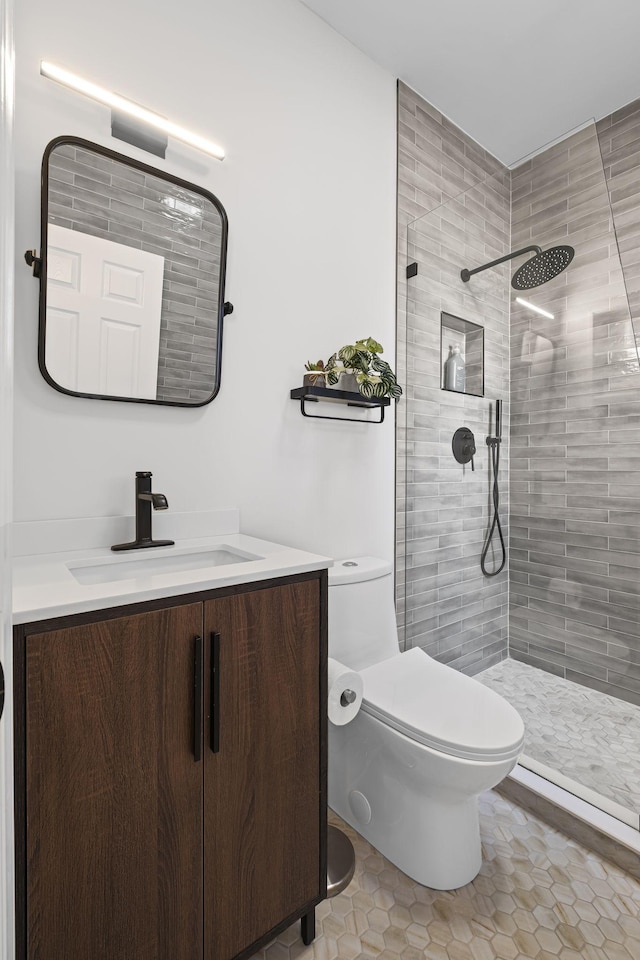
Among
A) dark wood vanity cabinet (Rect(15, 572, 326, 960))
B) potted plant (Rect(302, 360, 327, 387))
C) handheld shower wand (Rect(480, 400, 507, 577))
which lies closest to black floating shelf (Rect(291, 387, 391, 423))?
potted plant (Rect(302, 360, 327, 387))

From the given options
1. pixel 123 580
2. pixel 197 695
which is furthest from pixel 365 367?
pixel 197 695

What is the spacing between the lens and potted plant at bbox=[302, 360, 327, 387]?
162cm

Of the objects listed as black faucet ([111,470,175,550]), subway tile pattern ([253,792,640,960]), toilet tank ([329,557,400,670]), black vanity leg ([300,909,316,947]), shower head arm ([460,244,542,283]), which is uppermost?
shower head arm ([460,244,542,283])

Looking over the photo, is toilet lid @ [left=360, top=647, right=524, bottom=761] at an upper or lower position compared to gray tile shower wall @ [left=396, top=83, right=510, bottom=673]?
lower

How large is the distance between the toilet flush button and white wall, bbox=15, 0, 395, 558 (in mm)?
794

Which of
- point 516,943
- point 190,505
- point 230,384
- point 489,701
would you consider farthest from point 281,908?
point 230,384

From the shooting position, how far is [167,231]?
4.39 feet

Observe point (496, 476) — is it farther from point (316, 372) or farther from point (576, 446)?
point (316, 372)

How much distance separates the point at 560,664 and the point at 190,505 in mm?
1362

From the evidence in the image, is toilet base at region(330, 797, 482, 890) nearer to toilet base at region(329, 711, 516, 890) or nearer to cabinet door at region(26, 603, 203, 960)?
toilet base at region(329, 711, 516, 890)

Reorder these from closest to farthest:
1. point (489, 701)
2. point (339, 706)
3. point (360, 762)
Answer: point (339, 706), point (489, 701), point (360, 762)

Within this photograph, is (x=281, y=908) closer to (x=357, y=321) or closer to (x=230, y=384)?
(x=230, y=384)

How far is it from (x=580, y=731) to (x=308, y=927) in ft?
3.39

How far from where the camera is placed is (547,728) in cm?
164
